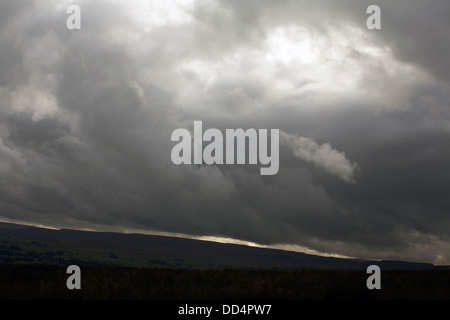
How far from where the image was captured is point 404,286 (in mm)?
18703

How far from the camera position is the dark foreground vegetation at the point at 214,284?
17422 millimetres

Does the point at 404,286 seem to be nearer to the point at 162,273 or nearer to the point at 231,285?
the point at 231,285

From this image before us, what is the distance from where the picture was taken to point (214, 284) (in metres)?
19.0

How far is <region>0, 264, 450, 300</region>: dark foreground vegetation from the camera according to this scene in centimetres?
1742
